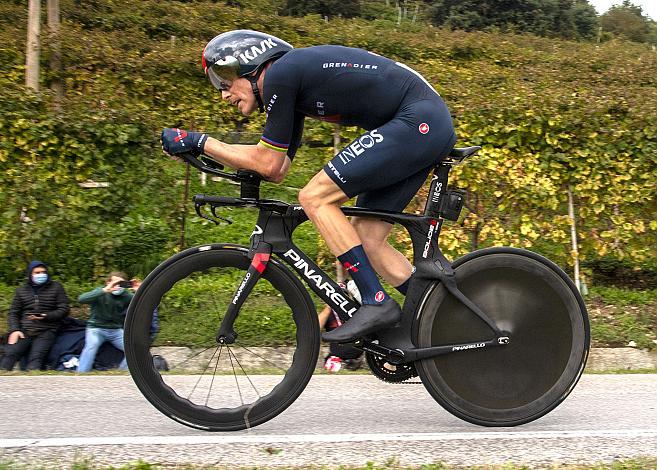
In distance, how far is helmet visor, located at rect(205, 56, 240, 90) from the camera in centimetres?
414

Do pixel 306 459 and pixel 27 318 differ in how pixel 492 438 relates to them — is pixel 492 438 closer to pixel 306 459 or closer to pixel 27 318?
pixel 306 459

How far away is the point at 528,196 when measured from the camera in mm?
9391

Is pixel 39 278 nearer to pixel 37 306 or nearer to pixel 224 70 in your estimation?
pixel 37 306

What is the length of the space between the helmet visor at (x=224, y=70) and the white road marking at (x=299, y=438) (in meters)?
1.64

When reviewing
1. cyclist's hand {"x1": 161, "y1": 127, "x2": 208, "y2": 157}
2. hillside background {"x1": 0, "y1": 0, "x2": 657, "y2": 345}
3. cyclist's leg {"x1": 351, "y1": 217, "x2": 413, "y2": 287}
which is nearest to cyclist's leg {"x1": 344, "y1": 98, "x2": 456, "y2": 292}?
cyclist's leg {"x1": 351, "y1": 217, "x2": 413, "y2": 287}

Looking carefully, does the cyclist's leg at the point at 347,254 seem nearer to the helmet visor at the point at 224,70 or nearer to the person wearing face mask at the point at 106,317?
the helmet visor at the point at 224,70

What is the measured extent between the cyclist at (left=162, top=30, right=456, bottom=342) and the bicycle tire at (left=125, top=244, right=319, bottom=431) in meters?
0.22

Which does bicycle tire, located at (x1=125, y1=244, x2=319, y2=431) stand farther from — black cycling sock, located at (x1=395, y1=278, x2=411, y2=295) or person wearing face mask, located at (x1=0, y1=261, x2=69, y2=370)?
person wearing face mask, located at (x1=0, y1=261, x2=69, y2=370)

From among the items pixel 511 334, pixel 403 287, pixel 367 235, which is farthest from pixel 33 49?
pixel 511 334

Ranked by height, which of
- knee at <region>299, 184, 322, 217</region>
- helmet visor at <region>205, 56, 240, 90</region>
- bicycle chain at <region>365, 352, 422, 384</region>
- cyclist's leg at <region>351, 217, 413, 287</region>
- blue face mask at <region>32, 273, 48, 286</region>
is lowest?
blue face mask at <region>32, 273, 48, 286</region>

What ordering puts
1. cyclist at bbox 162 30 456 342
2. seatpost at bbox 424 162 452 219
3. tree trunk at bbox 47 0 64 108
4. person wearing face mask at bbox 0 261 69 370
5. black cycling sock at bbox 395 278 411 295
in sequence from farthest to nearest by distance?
tree trunk at bbox 47 0 64 108, person wearing face mask at bbox 0 261 69 370, black cycling sock at bbox 395 278 411 295, seatpost at bbox 424 162 452 219, cyclist at bbox 162 30 456 342

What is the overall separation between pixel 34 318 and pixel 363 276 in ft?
16.2

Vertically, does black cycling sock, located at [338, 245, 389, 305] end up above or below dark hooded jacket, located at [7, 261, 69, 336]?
above

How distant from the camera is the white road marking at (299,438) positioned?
13.2 feet
